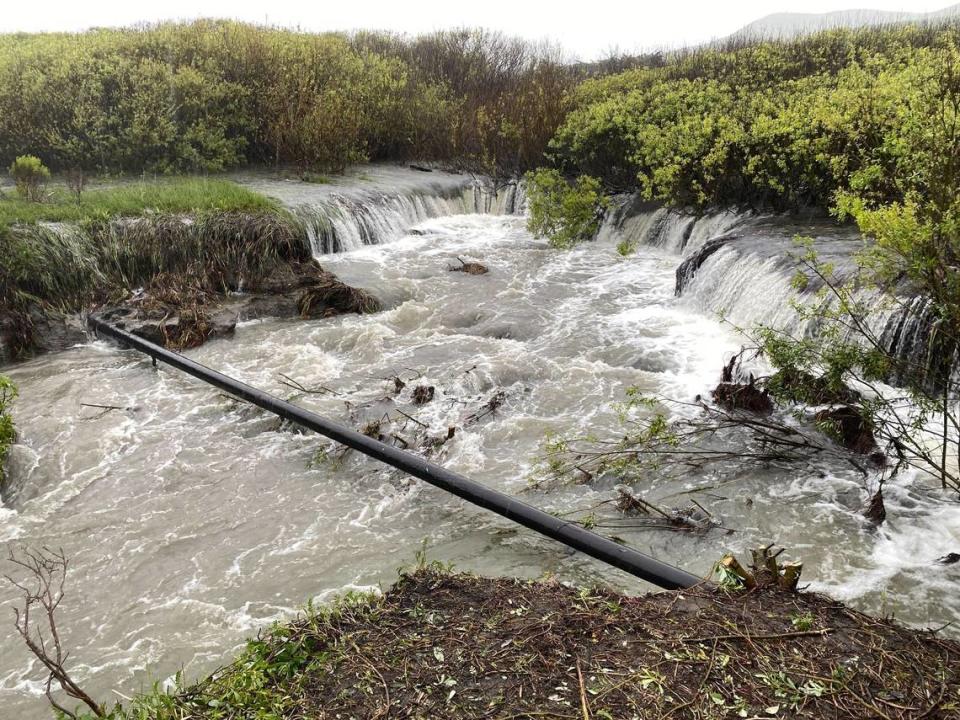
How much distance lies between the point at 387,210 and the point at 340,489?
9.08 m

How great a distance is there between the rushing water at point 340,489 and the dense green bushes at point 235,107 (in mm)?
7290

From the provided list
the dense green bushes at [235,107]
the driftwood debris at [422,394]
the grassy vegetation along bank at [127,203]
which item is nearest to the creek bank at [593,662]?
the driftwood debris at [422,394]

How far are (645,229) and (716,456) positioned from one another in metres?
7.60

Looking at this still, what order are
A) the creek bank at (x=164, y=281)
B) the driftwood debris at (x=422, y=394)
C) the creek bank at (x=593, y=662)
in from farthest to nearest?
the creek bank at (x=164, y=281) → the driftwood debris at (x=422, y=394) → the creek bank at (x=593, y=662)

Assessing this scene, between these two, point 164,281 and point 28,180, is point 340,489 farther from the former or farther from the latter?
point 28,180

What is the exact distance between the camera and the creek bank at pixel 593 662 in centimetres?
240

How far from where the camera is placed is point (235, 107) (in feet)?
48.8

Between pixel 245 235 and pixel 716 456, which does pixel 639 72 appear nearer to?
pixel 245 235

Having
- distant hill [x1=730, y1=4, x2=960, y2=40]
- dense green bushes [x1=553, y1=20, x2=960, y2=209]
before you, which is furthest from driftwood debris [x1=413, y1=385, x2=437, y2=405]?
distant hill [x1=730, y1=4, x2=960, y2=40]

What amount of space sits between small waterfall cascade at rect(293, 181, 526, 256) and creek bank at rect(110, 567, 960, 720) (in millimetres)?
9478

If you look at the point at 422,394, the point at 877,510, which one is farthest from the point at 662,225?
the point at 877,510

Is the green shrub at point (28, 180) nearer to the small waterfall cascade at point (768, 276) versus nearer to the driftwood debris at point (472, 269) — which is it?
the driftwood debris at point (472, 269)

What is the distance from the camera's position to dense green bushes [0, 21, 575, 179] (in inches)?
518

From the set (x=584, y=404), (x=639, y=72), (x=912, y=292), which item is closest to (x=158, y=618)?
(x=584, y=404)
